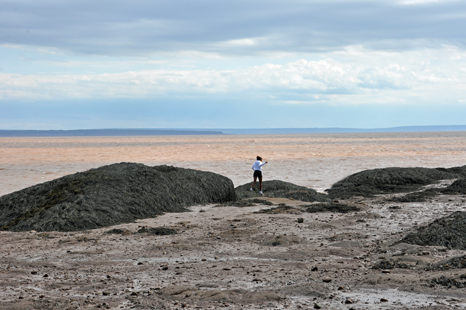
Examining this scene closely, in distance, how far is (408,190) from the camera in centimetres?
2011

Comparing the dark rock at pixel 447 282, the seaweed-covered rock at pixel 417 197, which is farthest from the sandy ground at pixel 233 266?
the seaweed-covered rock at pixel 417 197

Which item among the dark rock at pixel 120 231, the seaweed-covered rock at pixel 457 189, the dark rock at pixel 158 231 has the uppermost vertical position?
the seaweed-covered rock at pixel 457 189

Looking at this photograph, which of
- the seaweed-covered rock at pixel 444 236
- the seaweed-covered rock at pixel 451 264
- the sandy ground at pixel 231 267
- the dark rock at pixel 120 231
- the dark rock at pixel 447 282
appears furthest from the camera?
the dark rock at pixel 120 231

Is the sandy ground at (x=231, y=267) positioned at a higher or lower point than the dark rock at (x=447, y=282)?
lower

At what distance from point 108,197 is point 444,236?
8.98m

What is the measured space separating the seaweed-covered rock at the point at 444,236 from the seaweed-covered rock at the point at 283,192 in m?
7.38

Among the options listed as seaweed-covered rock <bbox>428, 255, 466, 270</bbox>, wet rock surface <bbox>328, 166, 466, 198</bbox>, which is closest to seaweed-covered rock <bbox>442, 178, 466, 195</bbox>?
wet rock surface <bbox>328, 166, 466, 198</bbox>

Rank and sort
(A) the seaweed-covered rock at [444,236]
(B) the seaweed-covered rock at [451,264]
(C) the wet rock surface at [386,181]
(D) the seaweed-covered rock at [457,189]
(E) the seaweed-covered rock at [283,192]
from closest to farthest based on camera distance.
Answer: (B) the seaweed-covered rock at [451,264] → (A) the seaweed-covered rock at [444,236] → (E) the seaweed-covered rock at [283,192] → (D) the seaweed-covered rock at [457,189] → (C) the wet rock surface at [386,181]

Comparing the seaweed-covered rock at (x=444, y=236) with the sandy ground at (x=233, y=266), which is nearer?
the sandy ground at (x=233, y=266)

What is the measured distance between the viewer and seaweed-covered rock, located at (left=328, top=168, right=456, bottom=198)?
65.8ft

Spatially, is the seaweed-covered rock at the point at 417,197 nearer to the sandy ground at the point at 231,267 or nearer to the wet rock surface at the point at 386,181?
the wet rock surface at the point at 386,181

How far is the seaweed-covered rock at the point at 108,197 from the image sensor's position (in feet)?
43.0

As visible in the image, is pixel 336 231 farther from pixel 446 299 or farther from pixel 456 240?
pixel 446 299

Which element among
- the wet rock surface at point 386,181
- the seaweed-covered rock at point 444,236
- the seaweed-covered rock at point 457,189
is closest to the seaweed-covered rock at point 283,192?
the wet rock surface at point 386,181
